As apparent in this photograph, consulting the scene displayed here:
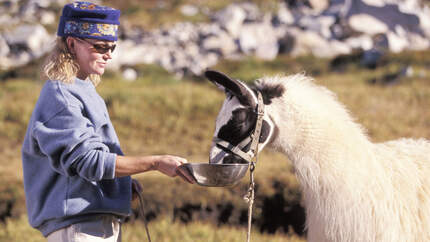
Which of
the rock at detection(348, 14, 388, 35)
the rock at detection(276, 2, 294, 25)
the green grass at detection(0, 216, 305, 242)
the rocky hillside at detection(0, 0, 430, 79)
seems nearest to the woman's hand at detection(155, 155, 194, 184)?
the green grass at detection(0, 216, 305, 242)

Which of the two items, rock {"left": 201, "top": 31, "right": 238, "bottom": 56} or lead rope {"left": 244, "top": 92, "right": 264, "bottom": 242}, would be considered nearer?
lead rope {"left": 244, "top": 92, "right": 264, "bottom": 242}

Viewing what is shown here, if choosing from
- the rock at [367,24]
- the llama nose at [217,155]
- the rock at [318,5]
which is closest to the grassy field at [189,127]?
the llama nose at [217,155]

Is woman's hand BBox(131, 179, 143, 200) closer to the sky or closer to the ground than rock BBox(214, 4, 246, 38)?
closer to the ground

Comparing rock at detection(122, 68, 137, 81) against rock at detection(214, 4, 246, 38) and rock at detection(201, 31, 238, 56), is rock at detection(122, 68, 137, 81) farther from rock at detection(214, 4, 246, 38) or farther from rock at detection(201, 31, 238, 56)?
rock at detection(214, 4, 246, 38)

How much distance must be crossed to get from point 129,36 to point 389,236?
25043 millimetres

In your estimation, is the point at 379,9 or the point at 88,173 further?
the point at 379,9

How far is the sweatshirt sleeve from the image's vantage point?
8.39 ft

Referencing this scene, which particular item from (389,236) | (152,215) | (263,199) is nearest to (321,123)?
(389,236)

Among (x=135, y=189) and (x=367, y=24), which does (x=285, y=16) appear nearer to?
(x=367, y=24)

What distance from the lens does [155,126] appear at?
12.7 m

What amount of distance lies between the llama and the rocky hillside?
681 inches

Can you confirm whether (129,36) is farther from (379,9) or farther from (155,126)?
(155,126)

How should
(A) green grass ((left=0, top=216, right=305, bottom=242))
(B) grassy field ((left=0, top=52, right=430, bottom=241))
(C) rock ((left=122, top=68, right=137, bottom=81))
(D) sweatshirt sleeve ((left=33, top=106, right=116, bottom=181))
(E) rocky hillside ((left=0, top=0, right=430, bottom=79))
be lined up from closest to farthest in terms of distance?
1. (D) sweatshirt sleeve ((left=33, top=106, right=116, bottom=181))
2. (A) green grass ((left=0, top=216, right=305, bottom=242))
3. (B) grassy field ((left=0, top=52, right=430, bottom=241))
4. (C) rock ((left=122, top=68, right=137, bottom=81))
5. (E) rocky hillside ((left=0, top=0, right=430, bottom=79))

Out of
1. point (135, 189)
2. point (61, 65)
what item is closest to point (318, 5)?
point (135, 189)
